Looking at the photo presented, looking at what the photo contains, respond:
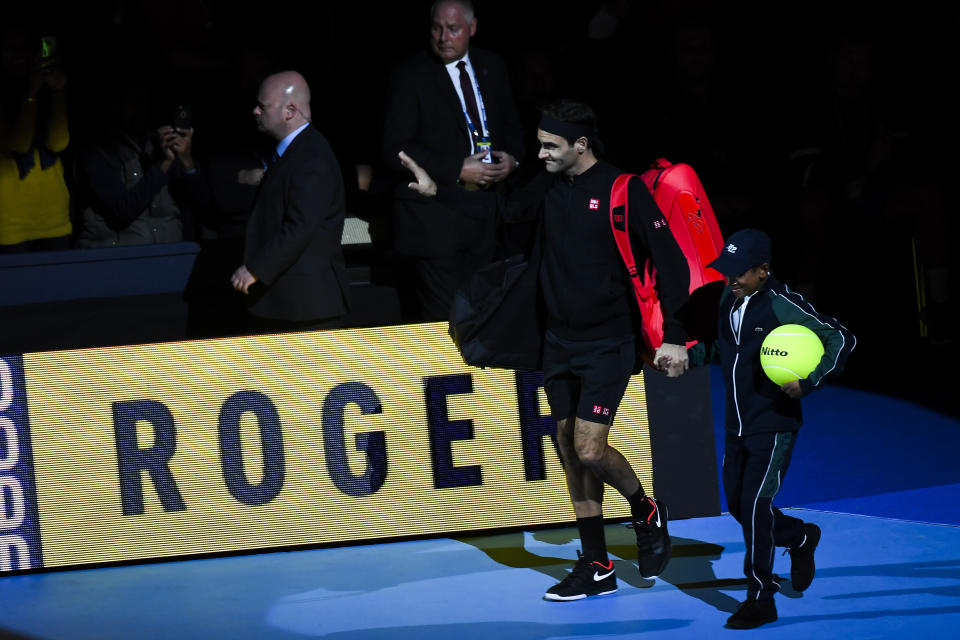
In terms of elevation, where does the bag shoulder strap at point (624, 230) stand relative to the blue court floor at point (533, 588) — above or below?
above

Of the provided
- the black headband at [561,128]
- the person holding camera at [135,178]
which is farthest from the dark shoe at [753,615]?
A: the person holding camera at [135,178]

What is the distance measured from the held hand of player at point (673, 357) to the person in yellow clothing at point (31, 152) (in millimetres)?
4679

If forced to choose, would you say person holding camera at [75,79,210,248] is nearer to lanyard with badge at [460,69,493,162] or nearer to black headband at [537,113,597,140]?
lanyard with badge at [460,69,493,162]

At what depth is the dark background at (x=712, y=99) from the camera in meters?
9.29

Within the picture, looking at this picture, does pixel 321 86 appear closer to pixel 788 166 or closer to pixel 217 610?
pixel 788 166

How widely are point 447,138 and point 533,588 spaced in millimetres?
2964

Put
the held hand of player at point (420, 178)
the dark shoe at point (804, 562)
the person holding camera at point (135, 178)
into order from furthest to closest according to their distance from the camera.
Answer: the person holding camera at point (135, 178) → the held hand of player at point (420, 178) → the dark shoe at point (804, 562)

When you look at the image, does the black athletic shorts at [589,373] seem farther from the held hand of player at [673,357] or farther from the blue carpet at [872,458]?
the blue carpet at [872,458]

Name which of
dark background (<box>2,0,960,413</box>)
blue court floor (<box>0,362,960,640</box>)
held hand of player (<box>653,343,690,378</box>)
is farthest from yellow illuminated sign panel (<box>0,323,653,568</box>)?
dark background (<box>2,0,960,413</box>)

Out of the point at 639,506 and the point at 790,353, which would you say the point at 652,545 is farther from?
the point at 790,353

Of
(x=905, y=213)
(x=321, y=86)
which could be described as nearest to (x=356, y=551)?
(x=321, y=86)

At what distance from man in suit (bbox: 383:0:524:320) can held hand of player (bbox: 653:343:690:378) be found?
2381mm

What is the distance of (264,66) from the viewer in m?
8.62

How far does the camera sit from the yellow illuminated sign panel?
246 inches
